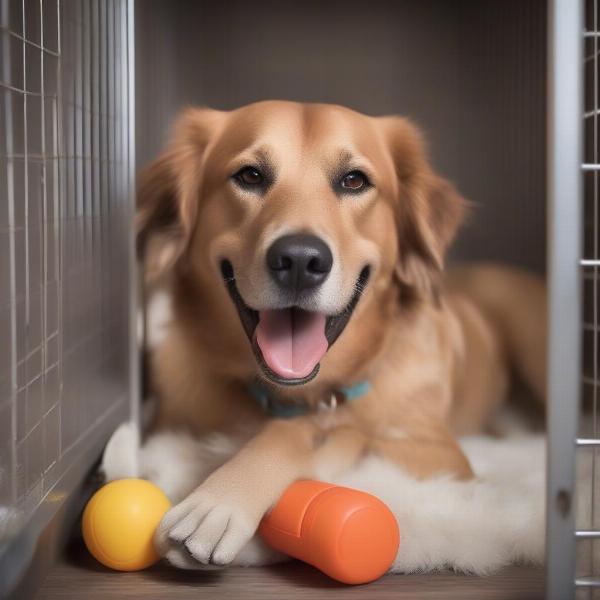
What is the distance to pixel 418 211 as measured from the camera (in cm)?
186

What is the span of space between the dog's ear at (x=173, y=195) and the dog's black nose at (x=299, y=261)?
41cm

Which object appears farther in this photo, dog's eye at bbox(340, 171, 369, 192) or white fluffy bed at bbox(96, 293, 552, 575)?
dog's eye at bbox(340, 171, 369, 192)

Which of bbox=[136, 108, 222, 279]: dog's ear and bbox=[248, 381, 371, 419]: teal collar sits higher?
bbox=[136, 108, 222, 279]: dog's ear

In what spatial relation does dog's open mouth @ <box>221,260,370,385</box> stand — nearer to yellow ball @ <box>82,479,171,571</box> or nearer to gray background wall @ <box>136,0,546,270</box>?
yellow ball @ <box>82,479,171,571</box>

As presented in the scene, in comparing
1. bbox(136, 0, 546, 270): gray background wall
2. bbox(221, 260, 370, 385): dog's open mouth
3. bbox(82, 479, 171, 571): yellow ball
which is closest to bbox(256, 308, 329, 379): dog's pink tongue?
bbox(221, 260, 370, 385): dog's open mouth

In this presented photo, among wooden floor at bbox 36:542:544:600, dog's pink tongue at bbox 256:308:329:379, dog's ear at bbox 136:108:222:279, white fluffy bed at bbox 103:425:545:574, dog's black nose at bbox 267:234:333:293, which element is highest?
dog's ear at bbox 136:108:222:279

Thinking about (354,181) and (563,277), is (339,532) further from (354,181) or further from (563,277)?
(354,181)

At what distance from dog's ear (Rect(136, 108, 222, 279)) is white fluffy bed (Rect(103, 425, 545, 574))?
0.40 m

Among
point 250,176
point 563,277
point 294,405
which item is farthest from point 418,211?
point 563,277

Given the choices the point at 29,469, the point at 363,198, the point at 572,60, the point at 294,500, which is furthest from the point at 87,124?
the point at 572,60

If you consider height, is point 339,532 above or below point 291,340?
below

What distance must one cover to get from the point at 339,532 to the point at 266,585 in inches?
6.4

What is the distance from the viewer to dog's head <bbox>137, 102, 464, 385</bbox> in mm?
1498

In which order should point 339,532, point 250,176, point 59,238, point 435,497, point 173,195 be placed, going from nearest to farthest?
point 339,532 < point 59,238 < point 435,497 < point 250,176 < point 173,195
